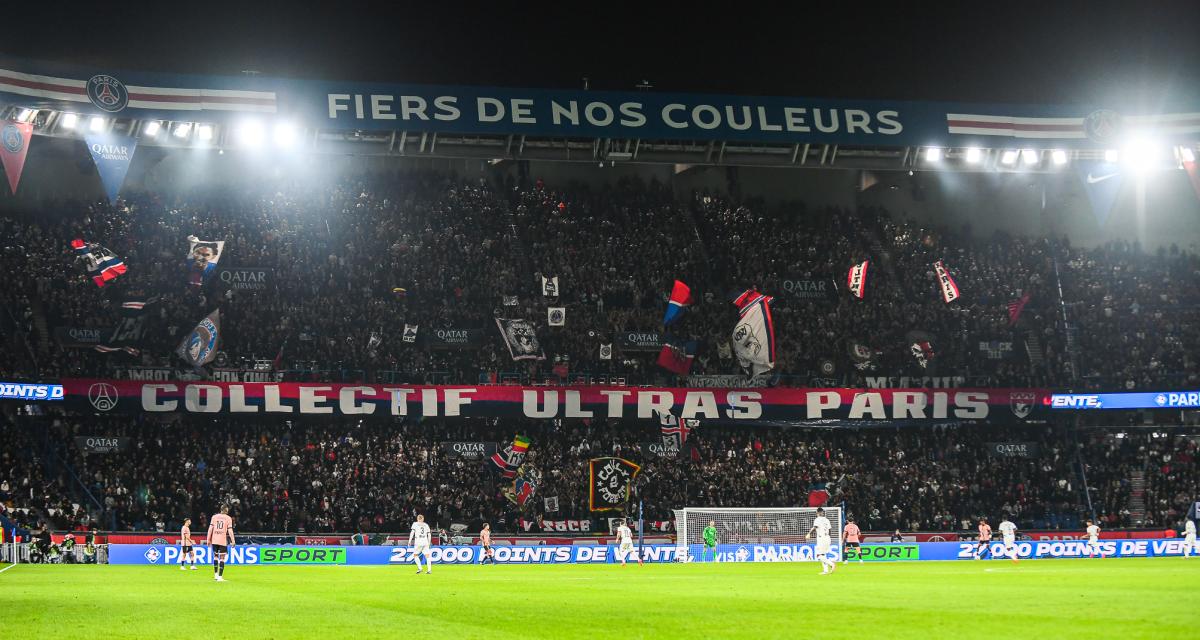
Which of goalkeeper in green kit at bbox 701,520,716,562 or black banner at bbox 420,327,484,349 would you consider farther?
black banner at bbox 420,327,484,349

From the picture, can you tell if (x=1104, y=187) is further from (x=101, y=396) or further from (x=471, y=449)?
(x=101, y=396)

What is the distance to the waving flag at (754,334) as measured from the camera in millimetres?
46031

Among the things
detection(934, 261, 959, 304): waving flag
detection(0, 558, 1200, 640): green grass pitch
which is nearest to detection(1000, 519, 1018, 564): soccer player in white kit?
detection(0, 558, 1200, 640): green grass pitch

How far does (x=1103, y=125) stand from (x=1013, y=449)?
1618cm

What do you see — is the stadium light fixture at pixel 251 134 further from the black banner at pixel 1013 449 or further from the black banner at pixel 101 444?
the black banner at pixel 1013 449

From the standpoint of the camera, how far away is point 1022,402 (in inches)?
2042

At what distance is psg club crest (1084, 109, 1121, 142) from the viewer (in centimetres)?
4306

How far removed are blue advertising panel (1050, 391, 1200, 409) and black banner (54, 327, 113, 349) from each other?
3992 centimetres

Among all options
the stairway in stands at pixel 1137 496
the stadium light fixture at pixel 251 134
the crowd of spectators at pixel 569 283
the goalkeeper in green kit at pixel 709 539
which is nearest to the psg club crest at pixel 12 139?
the stadium light fixture at pixel 251 134

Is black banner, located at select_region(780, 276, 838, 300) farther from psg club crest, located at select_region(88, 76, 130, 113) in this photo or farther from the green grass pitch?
psg club crest, located at select_region(88, 76, 130, 113)

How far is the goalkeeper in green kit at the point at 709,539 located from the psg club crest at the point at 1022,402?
15864mm

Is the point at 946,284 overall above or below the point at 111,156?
below

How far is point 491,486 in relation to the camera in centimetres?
4691

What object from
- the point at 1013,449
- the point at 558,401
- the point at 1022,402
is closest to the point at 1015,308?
the point at 1022,402
